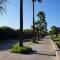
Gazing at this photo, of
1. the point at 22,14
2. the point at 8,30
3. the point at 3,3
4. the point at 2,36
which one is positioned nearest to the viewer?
the point at 3,3

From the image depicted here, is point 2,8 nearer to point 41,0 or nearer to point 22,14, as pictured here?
point 22,14

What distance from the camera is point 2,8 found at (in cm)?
1112

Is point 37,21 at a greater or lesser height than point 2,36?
greater

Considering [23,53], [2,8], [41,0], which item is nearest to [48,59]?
[23,53]

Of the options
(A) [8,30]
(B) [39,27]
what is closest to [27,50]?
(B) [39,27]

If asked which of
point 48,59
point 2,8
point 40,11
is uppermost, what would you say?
point 40,11

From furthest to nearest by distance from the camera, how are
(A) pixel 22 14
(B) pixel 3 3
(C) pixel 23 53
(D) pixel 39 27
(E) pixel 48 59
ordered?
1. (D) pixel 39 27
2. (A) pixel 22 14
3. (C) pixel 23 53
4. (E) pixel 48 59
5. (B) pixel 3 3

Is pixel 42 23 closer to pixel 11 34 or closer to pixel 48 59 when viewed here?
pixel 11 34

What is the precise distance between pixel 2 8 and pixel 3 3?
311 millimetres

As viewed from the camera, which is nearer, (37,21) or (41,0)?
(41,0)

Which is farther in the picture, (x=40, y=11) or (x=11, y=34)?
(x=11, y=34)

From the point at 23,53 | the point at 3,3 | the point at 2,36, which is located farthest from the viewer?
the point at 2,36

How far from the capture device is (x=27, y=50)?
17547 mm

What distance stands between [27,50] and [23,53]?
2.75 feet
